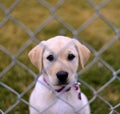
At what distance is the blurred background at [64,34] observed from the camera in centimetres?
414

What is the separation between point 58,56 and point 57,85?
0.19 m

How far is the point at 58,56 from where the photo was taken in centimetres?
336

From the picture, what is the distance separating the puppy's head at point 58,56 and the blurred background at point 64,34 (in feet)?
0.60

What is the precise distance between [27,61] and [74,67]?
1.46m

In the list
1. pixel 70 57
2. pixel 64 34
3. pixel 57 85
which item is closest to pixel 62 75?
pixel 57 85

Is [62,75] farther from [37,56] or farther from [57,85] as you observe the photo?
[37,56]

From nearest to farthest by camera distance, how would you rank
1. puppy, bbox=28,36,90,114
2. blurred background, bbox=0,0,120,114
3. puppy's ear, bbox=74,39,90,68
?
puppy, bbox=28,36,90,114
puppy's ear, bbox=74,39,90,68
blurred background, bbox=0,0,120,114

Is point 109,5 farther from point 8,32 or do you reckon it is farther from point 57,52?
point 57,52

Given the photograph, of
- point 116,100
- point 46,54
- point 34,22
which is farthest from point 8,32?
point 46,54

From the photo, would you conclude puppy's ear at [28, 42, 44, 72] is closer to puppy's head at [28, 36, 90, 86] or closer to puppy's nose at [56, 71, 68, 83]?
puppy's head at [28, 36, 90, 86]

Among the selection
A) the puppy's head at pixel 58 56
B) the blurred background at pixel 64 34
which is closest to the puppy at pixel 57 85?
the puppy's head at pixel 58 56

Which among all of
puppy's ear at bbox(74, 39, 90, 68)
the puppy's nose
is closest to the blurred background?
puppy's ear at bbox(74, 39, 90, 68)

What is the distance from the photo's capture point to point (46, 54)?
3.45 meters

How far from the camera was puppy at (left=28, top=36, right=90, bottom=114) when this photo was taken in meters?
3.37
